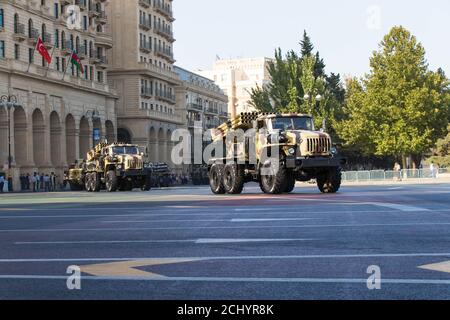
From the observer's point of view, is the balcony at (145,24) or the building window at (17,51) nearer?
the building window at (17,51)

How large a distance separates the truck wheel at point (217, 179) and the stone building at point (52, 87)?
1353 inches

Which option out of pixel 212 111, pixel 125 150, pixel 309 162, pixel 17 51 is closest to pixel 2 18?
pixel 17 51

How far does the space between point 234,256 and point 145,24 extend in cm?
9477

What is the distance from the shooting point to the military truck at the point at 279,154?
28.7 meters

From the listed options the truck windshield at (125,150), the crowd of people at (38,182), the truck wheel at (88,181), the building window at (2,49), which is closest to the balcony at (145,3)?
the building window at (2,49)

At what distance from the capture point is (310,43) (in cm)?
9656

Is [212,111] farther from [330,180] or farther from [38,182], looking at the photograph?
[330,180]

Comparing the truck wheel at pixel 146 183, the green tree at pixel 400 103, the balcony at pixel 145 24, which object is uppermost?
the balcony at pixel 145 24

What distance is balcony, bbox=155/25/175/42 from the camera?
10684 cm

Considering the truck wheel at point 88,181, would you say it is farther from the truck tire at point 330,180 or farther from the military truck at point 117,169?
the truck tire at point 330,180

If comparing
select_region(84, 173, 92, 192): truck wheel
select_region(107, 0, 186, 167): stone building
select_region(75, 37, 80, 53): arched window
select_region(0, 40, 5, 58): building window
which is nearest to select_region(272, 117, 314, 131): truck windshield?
select_region(84, 173, 92, 192): truck wheel

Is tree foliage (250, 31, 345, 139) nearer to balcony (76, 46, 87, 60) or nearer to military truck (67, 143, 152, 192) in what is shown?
balcony (76, 46, 87, 60)

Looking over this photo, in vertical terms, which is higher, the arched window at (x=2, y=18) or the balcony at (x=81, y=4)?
the balcony at (x=81, y=4)
